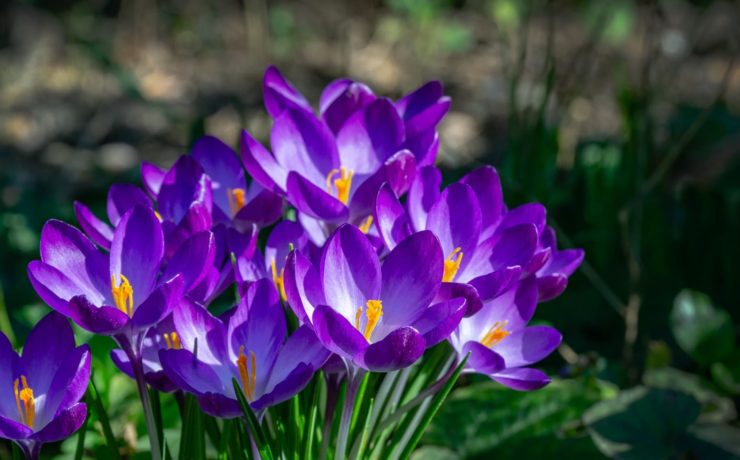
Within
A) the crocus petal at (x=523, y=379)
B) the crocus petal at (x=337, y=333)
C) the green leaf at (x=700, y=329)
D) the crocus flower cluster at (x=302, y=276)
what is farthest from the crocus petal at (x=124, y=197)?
the green leaf at (x=700, y=329)

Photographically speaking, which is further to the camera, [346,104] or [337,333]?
[346,104]

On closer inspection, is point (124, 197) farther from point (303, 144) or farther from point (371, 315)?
point (371, 315)

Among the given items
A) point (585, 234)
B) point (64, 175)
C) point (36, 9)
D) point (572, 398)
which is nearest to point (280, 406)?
point (572, 398)

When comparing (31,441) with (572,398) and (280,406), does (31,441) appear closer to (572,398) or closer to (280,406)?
(280,406)

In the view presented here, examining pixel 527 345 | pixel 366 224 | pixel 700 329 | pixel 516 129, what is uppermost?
pixel 366 224

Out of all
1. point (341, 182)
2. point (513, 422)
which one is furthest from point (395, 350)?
point (513, 422)

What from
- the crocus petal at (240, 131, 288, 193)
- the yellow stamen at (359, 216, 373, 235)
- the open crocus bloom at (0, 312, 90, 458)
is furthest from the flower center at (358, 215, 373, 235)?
the open crocus bloom at (0, 312, 90, 458)

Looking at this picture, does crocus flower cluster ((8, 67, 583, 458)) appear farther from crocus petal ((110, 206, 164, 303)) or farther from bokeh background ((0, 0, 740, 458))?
bokeh background ((0, 0, 740, 458))
